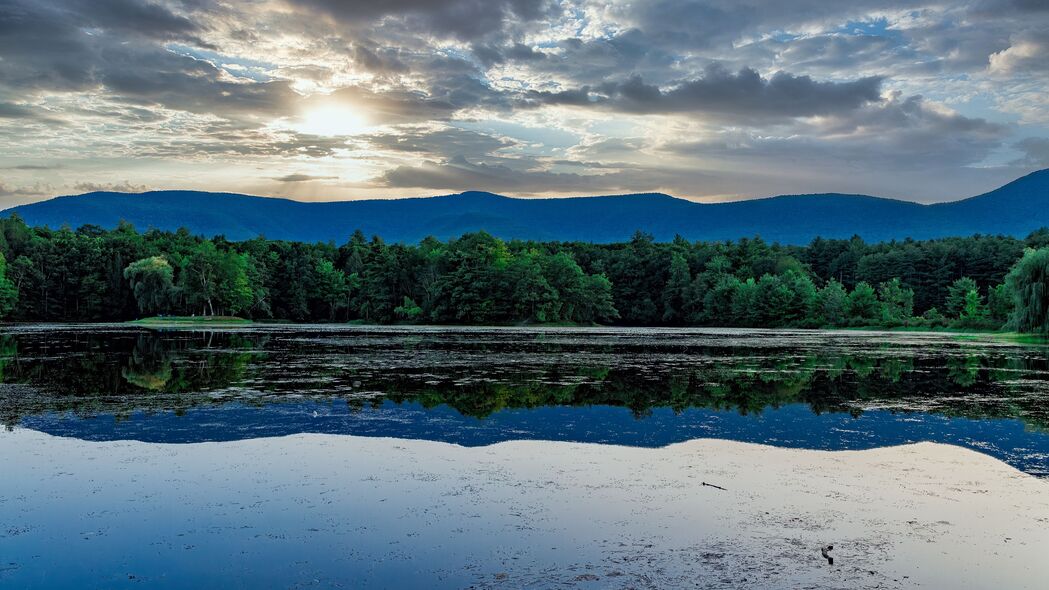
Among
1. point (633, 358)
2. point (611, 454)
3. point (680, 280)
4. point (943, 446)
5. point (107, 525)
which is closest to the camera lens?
point (107, 525)

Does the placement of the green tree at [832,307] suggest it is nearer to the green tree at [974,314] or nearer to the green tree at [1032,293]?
the green tree at [974,314]

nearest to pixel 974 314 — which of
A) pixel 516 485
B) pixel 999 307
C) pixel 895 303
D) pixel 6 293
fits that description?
pixel 999 307

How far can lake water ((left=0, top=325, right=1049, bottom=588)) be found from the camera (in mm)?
7699

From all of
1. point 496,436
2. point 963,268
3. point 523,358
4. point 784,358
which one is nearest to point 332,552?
point 496,436

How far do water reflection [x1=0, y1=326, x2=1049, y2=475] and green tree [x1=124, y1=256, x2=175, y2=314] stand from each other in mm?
68603

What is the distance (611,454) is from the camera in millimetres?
13234

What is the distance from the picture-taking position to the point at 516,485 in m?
10.9

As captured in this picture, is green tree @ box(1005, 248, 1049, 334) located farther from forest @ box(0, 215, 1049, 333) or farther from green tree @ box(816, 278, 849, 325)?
green tree @ box(816, 278, 849, 325)

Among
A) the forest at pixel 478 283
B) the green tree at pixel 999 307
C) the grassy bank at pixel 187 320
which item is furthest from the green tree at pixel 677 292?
the grassy bank at pixel 187 320

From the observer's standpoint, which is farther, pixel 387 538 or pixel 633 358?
pixel 633 358

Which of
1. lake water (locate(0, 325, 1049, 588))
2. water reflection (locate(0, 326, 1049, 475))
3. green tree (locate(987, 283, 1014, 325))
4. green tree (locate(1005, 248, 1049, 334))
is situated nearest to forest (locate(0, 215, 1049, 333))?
green tree (locate(987, 283, 1014, 325))

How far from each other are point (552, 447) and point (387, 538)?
5.67 metres

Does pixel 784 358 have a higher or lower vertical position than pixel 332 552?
lower

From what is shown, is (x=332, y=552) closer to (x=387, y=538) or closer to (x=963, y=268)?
(x=387, y=538)
